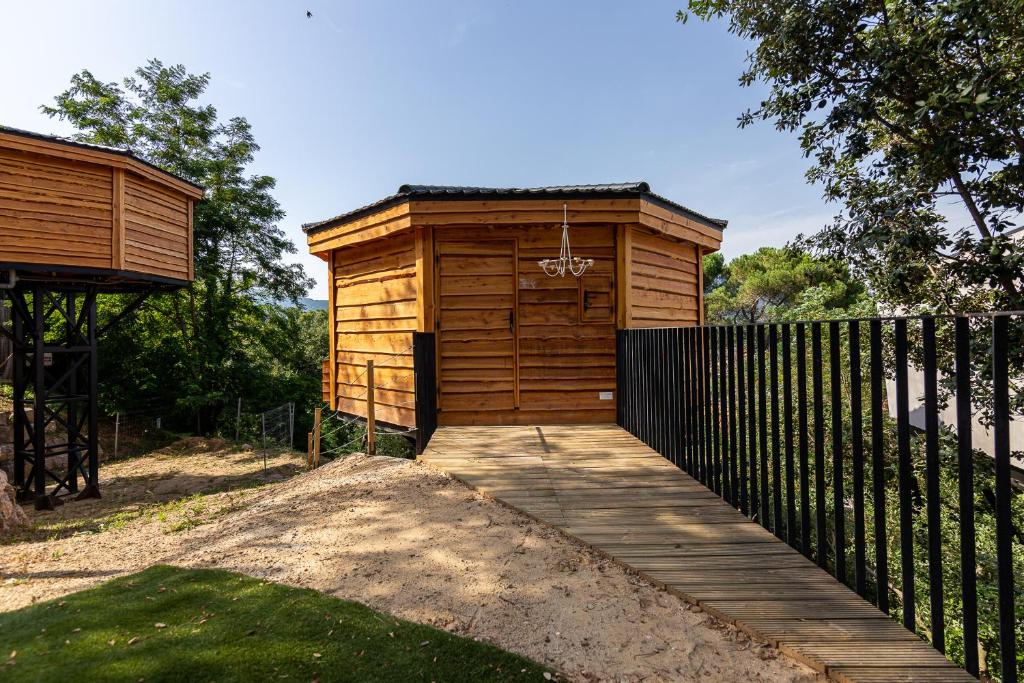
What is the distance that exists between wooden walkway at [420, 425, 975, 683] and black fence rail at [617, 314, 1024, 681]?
14cm

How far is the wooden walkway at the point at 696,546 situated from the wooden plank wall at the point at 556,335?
1293mm

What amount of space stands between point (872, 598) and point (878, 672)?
0.60 m

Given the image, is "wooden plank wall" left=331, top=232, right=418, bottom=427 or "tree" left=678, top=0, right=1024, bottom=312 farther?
"wooden plank wall" left=331, top=232, right=418, bottom=427

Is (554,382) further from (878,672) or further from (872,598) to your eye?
(878,672)

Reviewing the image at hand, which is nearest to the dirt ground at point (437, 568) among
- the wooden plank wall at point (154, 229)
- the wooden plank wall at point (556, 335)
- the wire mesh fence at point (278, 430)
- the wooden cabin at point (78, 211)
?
the wooden plank wall at point (556, 335)

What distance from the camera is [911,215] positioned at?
5.65 m

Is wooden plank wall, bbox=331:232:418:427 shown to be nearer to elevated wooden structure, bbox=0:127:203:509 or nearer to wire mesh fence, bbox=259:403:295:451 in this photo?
elevated wooden structure, bbox=0:127:203:509

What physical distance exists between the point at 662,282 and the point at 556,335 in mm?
2119

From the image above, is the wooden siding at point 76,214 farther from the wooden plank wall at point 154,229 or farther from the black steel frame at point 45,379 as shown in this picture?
the black steel frame at point 45,379

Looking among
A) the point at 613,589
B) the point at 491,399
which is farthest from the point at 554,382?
the point at 613,589

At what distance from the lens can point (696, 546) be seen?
2.80 meters

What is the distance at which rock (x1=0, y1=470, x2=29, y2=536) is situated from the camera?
21.4ft

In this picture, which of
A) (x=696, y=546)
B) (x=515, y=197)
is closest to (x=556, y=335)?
(x=515, y=197)

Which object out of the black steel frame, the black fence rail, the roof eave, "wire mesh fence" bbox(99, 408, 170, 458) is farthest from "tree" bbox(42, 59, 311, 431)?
the black fence rail
